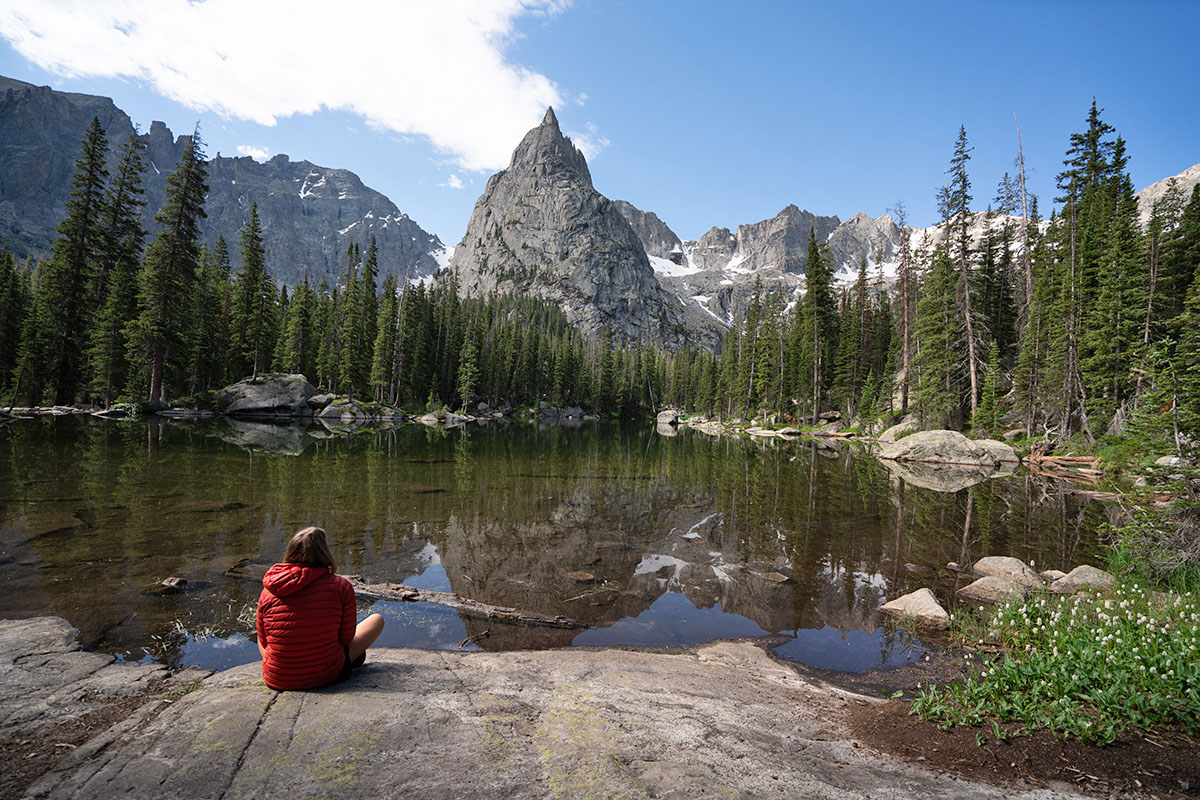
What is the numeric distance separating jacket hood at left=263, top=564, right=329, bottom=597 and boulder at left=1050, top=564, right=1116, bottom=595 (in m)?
11.7

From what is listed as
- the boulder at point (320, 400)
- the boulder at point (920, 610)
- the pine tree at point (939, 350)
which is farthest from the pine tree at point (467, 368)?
the boulder at point (920, 610)

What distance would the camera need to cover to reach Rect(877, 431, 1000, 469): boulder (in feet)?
100

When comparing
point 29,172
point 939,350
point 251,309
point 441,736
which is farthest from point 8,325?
point 29,172

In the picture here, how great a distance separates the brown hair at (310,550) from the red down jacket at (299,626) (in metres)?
0.05

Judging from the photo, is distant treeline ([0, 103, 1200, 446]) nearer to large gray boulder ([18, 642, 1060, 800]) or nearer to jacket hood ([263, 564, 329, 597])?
large gray boulder ([18, 642, 1060, 800])

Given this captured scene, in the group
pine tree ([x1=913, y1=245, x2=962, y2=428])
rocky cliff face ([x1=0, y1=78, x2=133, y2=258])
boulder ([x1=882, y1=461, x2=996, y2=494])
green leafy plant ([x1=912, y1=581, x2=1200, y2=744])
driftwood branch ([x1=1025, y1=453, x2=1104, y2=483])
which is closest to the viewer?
green leafy plant ([x1=912, y1=581, x2=1200, y2=744])

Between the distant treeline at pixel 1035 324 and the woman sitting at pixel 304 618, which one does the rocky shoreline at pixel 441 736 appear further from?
the distant treeline at pixel 1035 324

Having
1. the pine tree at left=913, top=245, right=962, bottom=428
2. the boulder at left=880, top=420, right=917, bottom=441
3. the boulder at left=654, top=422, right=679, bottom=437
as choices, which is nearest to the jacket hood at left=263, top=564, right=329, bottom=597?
the pine tree at left=913, top=245, right=962, bottom=428

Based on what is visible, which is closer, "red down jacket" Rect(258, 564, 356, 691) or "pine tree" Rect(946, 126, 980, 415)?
"red down jacket" Rect(258, 564, 356, 691)

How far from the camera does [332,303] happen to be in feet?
218

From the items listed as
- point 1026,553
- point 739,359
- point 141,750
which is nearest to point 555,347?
point 739,359

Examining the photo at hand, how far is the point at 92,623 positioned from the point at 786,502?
18329mm

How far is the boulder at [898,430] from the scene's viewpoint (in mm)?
39656

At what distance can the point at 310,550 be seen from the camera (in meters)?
4.50
